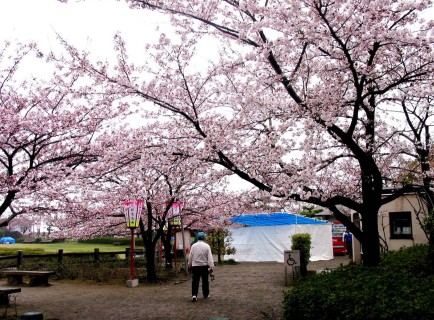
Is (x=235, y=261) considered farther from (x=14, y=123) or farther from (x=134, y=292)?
(x=14, y=123)

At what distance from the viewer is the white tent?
72.0ft

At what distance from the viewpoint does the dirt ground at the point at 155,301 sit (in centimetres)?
832

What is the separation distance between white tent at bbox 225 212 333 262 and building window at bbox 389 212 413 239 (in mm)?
7339

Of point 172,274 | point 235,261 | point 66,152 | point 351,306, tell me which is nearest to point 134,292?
point 172,274

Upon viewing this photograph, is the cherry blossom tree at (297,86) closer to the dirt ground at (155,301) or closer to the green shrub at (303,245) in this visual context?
the dirt ground at (155,301)

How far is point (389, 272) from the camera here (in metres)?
6.02

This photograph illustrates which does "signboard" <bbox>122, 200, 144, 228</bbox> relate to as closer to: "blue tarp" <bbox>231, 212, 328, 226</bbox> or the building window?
the building window

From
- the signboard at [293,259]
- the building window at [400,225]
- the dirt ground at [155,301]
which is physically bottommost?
the dirt ground at [155,301]

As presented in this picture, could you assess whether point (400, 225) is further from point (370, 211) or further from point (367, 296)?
point (367, 296)

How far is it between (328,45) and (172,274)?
38.3 feet

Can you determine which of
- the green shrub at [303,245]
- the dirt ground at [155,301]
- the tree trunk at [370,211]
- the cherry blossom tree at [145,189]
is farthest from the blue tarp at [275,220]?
the tree trunk at [370,211]

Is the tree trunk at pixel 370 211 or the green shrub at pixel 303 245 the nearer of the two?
the tree trunk at pixel 370 211

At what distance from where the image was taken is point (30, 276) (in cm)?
1377

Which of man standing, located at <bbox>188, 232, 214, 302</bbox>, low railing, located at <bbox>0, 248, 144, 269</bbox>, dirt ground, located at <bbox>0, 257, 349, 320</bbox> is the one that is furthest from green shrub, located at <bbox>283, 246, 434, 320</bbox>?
low railing, located at <bbox>0, 248, 144, 269</bbox>
